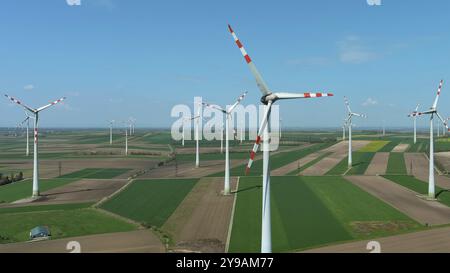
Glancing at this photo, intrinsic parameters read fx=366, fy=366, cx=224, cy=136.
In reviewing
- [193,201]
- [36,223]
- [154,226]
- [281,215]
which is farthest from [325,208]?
A: [36,223]

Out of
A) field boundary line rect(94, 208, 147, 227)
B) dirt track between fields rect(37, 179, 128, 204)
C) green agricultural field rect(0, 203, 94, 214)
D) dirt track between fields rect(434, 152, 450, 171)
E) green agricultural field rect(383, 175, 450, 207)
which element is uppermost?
dirt track between fields rect(434, 152, 450, 171)

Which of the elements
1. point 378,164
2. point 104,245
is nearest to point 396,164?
point 378,164

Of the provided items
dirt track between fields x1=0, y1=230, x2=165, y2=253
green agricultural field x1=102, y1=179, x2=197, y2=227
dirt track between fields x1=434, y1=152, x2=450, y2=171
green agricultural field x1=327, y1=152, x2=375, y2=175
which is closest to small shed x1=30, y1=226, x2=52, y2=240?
dirt track between fields x1=0, y1=230, x2=165, y2=253

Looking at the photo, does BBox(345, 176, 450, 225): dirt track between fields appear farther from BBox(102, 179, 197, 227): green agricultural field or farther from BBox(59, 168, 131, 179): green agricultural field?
BBox(59, 168, 131, 179): green agricultural field

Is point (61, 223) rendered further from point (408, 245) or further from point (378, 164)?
point (378, 164)
